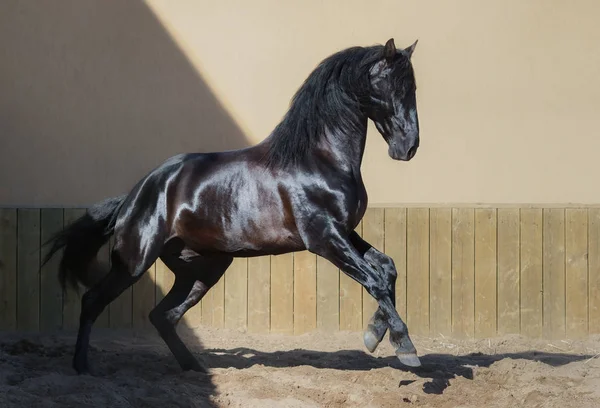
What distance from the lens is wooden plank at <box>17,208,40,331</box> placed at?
8.06m

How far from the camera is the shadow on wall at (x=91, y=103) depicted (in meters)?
8.26

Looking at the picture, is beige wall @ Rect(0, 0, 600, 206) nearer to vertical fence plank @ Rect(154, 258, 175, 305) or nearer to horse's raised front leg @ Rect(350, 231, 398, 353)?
vertical fence plank @ Rect(154, 258, 175, 305)

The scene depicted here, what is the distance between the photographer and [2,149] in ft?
27.0

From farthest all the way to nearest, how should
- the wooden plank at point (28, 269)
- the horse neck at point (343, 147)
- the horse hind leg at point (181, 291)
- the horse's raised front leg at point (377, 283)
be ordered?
the wooden plank at point (28, 269) < the horse hind leg at point (181, 291) < the horse neck at point (343, 147) < the horse's raised front leg at point (377, 283)

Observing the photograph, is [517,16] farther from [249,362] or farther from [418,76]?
Result: [249,362]

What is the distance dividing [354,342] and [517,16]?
10.9 ft

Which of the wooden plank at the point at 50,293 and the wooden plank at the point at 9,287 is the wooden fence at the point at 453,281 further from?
the wooden plank at the point at 9,287

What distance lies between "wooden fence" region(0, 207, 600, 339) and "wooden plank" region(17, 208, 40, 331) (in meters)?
0.22

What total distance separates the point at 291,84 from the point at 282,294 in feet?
6.29

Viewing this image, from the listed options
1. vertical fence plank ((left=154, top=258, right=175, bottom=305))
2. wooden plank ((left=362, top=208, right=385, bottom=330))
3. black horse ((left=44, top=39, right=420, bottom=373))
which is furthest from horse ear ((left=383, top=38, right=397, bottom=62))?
vertical fence plank ((left=154, top=258, right=175, bottom=305))

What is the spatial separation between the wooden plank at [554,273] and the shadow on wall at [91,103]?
114 inches

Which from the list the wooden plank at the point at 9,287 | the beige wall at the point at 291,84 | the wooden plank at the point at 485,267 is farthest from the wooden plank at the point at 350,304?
the wooden plank at the point at 9,287

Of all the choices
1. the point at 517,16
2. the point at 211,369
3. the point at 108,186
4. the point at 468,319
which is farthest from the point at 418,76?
the point at 211,369

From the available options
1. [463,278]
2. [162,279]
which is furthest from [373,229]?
[162,279]
